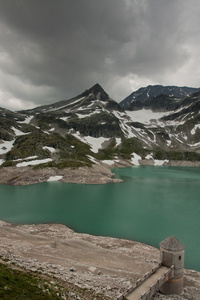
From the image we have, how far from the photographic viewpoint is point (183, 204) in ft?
215

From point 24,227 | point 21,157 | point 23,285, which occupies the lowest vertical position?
point 24,227

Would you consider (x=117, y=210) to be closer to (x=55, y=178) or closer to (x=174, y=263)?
(x=174, y=263)

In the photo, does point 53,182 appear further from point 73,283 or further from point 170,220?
point 73,283

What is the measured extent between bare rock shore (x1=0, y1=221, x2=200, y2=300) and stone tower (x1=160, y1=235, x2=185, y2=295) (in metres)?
0.96

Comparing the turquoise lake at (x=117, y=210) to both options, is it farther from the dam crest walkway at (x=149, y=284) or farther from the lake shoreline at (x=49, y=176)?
the lake shoreline at (x=49, y=176)

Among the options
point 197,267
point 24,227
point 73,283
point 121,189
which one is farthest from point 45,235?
point 121,189

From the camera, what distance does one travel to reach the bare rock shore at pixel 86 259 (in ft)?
76.3

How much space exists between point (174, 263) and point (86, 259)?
12.2 meters

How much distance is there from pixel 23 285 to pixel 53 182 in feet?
A: 276

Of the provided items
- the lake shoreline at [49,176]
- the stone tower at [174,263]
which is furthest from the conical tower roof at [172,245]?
the lake shoreline at [49,176]

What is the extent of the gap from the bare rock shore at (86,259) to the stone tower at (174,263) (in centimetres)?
96

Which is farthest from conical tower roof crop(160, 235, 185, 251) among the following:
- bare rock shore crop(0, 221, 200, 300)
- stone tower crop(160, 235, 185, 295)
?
bare rock shore crop(0, 221, 200, 300)

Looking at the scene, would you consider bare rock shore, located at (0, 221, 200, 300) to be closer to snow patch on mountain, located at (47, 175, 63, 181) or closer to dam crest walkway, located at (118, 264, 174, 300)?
dam crest walkway, located at (118, 264, 174, 300)

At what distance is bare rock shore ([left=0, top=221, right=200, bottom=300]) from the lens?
23.3 m
